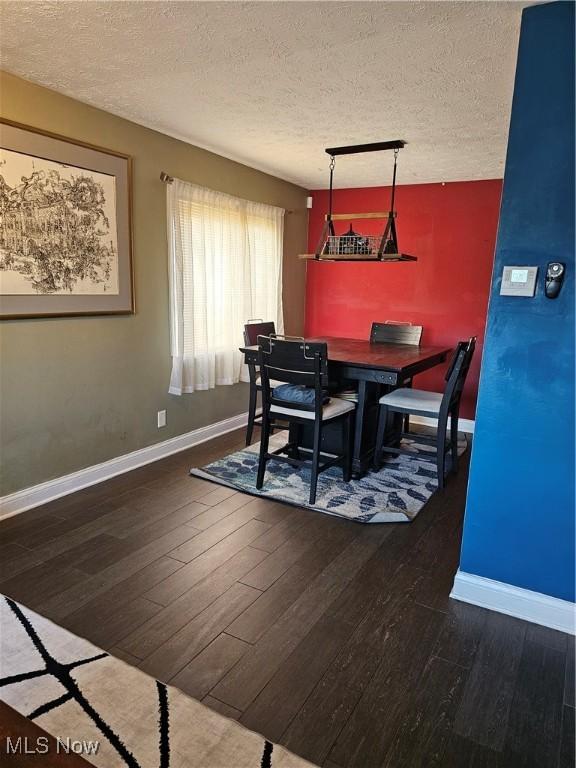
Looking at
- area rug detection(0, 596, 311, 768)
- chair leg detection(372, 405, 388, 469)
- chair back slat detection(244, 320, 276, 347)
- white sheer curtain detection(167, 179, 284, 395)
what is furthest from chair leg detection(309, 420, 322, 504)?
area rug detection(0, 596, 311, 768)

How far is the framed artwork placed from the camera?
2.62 metres

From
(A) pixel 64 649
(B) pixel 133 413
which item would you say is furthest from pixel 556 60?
(B) pixel 133 413

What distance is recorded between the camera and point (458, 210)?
460cm

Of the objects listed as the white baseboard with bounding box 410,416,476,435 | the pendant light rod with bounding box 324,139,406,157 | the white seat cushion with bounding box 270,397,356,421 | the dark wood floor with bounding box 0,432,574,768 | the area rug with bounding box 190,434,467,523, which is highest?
the pendant light rod with bounding box 324,139,406,157

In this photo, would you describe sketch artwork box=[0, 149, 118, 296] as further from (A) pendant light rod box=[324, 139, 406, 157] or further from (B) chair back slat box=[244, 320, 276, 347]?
(A) pendant light rod box=[324, 139, 406, 157]

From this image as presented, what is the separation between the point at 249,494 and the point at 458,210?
332 centimetres

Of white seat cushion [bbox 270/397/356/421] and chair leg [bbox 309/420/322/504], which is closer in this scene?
chair leg [bbox 309/420/322/504]

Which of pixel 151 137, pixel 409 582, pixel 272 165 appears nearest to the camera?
pixel 409 582

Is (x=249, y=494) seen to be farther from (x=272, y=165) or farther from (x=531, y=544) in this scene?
(x=272, y=165)

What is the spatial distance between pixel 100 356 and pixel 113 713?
219cm

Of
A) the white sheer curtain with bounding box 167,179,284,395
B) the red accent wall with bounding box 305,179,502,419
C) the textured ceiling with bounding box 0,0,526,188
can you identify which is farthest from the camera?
the red accent wall with bounding box 305,179,502,419

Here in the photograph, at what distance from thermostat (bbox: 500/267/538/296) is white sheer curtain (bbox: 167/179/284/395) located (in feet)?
8.10

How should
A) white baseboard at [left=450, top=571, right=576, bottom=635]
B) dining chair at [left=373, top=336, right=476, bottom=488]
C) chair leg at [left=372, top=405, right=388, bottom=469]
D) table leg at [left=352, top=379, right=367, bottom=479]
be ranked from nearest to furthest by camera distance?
white baseboard at [left=450, top=571, right=576, bottom=635], dining chair at [left=373, top=336, right=476, bottom=488], table leg at [left=352, top=379, right=367, bottom=479], chair leg at [left=372, top=405, right=388, bottom=469]

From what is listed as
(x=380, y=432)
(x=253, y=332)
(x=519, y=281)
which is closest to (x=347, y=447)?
(x=380, y=432)
